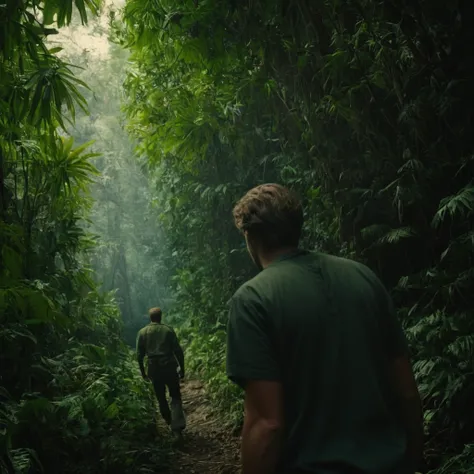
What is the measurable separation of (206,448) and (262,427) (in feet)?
21.0

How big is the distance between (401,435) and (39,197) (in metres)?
5.31

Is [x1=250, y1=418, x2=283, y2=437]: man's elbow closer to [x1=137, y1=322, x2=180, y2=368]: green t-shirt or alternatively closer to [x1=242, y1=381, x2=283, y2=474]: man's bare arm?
[x1=242, y1=381, x2=283, y2=474]: man's bare arm

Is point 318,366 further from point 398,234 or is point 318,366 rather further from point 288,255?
point 398,234

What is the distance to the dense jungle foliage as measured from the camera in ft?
14.9

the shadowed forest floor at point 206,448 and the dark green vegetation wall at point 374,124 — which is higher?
the dark green vegetation wall at point 374,124

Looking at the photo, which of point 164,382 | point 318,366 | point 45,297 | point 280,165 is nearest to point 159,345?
point 164,382

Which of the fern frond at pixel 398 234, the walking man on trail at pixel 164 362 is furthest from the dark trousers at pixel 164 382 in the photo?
the fern frond at pixel 398 234

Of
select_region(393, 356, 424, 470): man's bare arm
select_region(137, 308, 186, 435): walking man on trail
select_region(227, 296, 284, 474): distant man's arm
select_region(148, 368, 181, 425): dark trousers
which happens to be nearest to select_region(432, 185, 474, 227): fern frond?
select_region(393, 356, 424, 470): man's bare arm

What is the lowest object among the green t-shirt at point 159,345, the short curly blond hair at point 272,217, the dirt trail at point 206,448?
the dirt trail at point 206,448

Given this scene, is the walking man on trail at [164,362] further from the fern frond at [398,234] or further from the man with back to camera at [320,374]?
the man with back to camera at [320,374]

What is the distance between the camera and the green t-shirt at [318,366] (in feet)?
5.44

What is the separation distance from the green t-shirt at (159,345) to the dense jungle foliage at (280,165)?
0.64 metres

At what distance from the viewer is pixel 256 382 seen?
1648 mm

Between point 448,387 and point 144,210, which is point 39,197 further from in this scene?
point 144,210
